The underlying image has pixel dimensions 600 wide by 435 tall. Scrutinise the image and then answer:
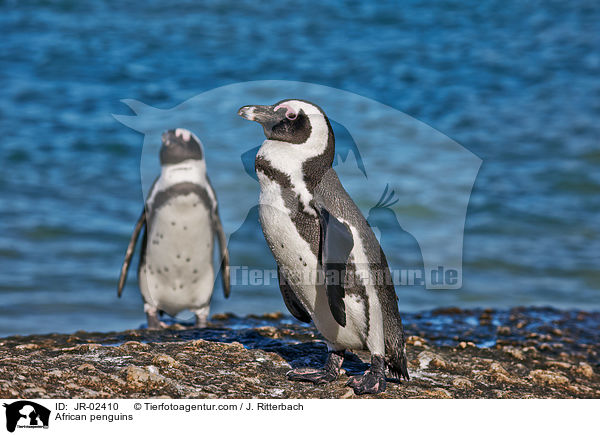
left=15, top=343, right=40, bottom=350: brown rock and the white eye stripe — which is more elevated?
the white eye stripe

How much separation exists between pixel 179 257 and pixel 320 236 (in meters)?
2.41

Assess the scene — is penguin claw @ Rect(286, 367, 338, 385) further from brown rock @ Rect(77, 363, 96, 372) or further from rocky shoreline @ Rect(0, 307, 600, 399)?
brown rock @ Rect(77, 363, 96, 372)

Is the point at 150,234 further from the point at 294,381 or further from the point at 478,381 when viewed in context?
the point at 478,381

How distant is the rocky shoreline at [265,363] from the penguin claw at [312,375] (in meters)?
0.03

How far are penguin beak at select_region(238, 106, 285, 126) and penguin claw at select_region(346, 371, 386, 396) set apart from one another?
50.3 inches

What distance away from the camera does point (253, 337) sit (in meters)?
4.25

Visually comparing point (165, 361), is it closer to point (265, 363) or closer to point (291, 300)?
point (265, 363)

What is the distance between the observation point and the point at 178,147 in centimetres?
520

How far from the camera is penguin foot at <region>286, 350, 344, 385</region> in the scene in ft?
10.8

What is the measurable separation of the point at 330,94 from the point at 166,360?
245 centimetres

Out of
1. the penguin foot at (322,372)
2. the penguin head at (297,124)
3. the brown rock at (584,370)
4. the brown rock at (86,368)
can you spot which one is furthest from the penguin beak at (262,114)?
the brown rock at (584,370)
